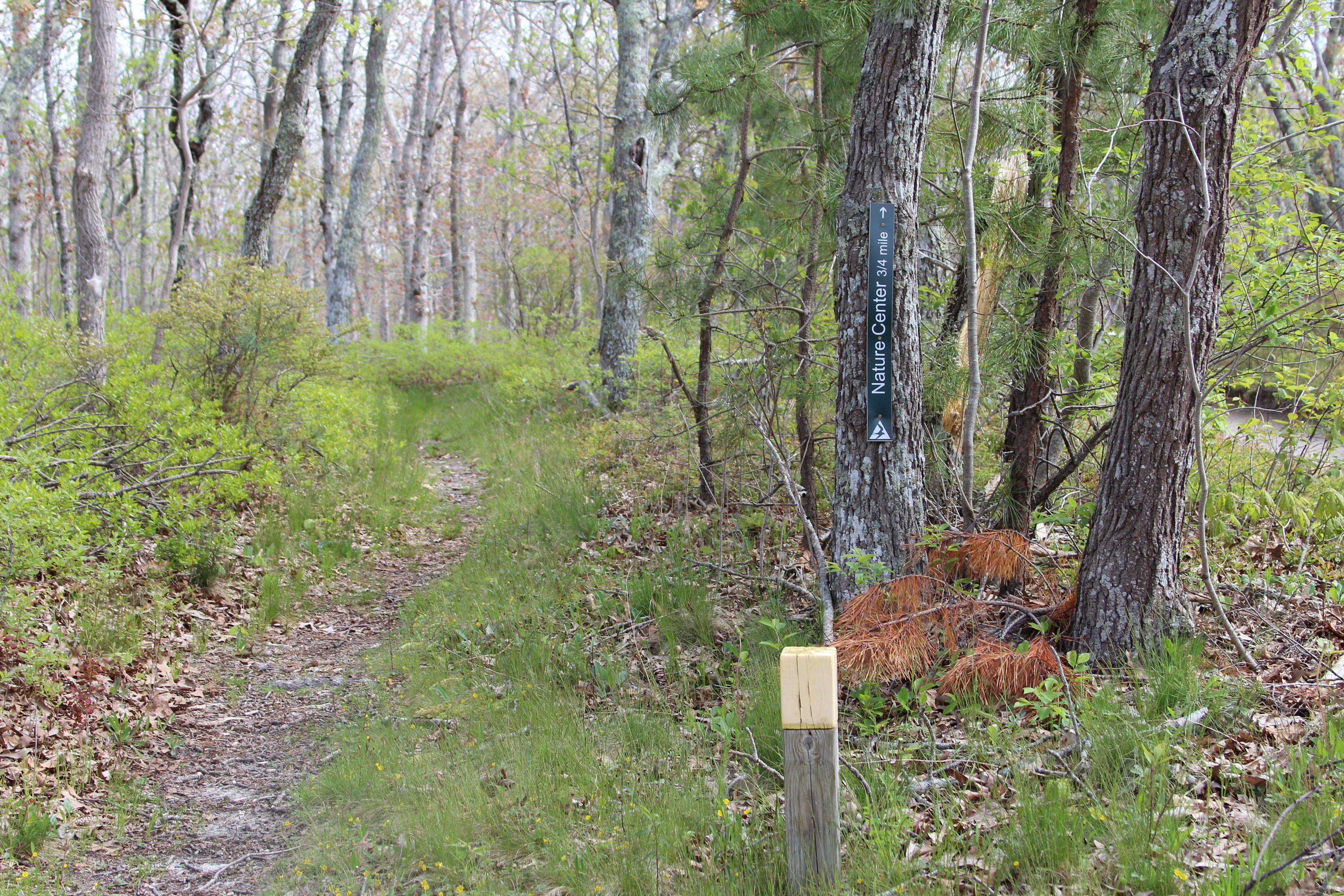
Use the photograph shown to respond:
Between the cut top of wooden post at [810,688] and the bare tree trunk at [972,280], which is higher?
the bare tree trunk at [972,280]

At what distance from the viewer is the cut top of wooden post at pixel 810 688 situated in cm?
264

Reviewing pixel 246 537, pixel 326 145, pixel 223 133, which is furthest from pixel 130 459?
pixel 223 133

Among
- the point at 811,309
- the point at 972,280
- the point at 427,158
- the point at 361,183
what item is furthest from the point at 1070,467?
the point at 427,158

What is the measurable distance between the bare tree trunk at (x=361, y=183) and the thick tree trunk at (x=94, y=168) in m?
6.48

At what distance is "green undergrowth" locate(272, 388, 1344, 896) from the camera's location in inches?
109

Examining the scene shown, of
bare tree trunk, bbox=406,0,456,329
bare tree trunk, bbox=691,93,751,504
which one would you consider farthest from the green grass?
bare tree trunk, bbox=406,0,456,329

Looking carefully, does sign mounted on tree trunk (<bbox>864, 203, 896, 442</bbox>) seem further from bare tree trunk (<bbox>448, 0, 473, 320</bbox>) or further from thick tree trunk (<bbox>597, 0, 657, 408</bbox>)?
bare tree trunk (<bbox>448, 0, 473, 320</bbox>)

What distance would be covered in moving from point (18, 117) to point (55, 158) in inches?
130

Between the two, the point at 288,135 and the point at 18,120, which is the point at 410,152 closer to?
the point at 18,120

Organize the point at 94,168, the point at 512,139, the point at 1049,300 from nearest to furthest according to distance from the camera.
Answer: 1. the point at 1049,300
2. the point at 94,168
3. the point at 512,139

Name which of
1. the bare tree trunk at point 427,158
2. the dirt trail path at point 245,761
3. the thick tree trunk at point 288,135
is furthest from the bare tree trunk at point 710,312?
the bare tree trunk at point 427,158

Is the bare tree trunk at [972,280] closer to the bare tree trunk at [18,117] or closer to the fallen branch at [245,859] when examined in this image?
the fallen branch at [245,859]

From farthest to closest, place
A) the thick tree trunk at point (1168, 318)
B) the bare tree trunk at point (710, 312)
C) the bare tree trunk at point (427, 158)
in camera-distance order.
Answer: the bare tree trunk at point (427, 158) → the bare tree trunk at point (710, 312) → the thick tree trunk at point (1168, 318)

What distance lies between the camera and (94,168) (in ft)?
25.3
